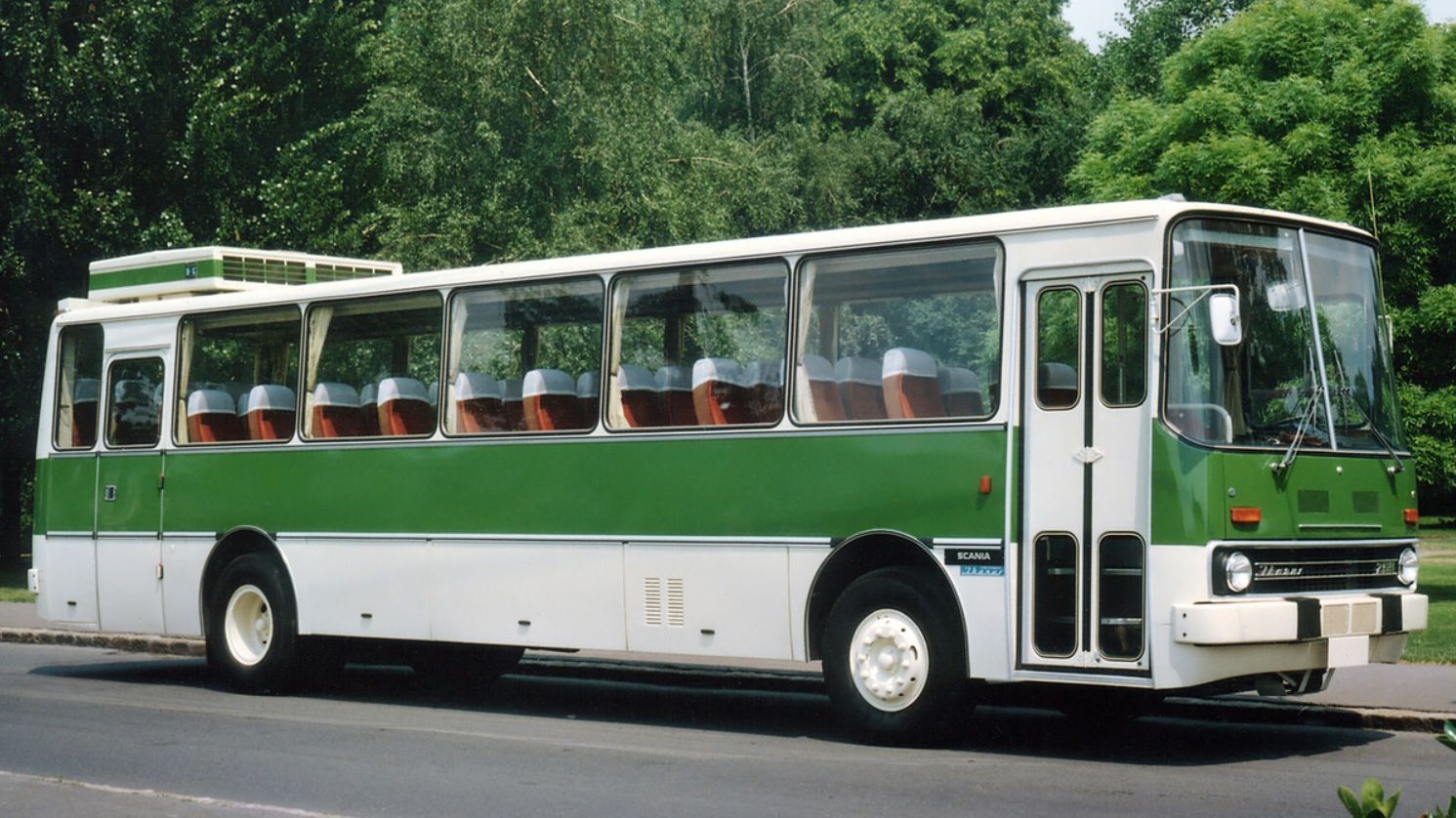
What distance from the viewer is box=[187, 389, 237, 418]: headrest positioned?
16672 millimetres

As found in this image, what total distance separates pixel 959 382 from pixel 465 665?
258 inches

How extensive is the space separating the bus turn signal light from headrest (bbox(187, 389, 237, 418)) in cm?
921

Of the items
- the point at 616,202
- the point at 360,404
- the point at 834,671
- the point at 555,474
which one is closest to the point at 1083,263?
the point at 834,671

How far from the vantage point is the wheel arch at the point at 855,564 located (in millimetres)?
11898

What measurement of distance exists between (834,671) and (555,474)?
2.92 m

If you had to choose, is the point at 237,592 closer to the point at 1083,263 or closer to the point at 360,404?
the point at 360,404

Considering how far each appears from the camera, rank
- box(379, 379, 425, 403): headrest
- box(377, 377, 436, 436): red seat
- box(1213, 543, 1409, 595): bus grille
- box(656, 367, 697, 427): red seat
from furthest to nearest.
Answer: box(379, 379, 425, 403): headrest → box(377, 377, 436, 436): red seat → box(656, 367, 697, 427): red seat → box(1213, 543, 1409, 595): bus grille

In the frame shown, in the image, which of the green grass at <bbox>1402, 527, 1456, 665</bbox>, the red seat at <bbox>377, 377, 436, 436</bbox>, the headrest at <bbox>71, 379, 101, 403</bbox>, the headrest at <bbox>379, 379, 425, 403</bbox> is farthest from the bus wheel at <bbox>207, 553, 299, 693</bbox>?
the green grass at <bbox>1402, 527, 1456, 665</bbox>

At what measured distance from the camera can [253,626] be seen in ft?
52.8

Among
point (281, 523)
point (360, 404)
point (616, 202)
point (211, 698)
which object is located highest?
point (616, 202)

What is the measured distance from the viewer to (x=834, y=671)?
1212cm

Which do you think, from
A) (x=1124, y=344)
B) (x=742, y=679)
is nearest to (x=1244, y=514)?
(x=1124, y=344)

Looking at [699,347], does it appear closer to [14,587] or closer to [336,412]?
[336,412]

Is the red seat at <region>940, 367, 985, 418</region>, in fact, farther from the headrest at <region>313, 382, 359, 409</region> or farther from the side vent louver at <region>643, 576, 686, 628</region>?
the headrest at <region>313, 382, 359, 409</region>
